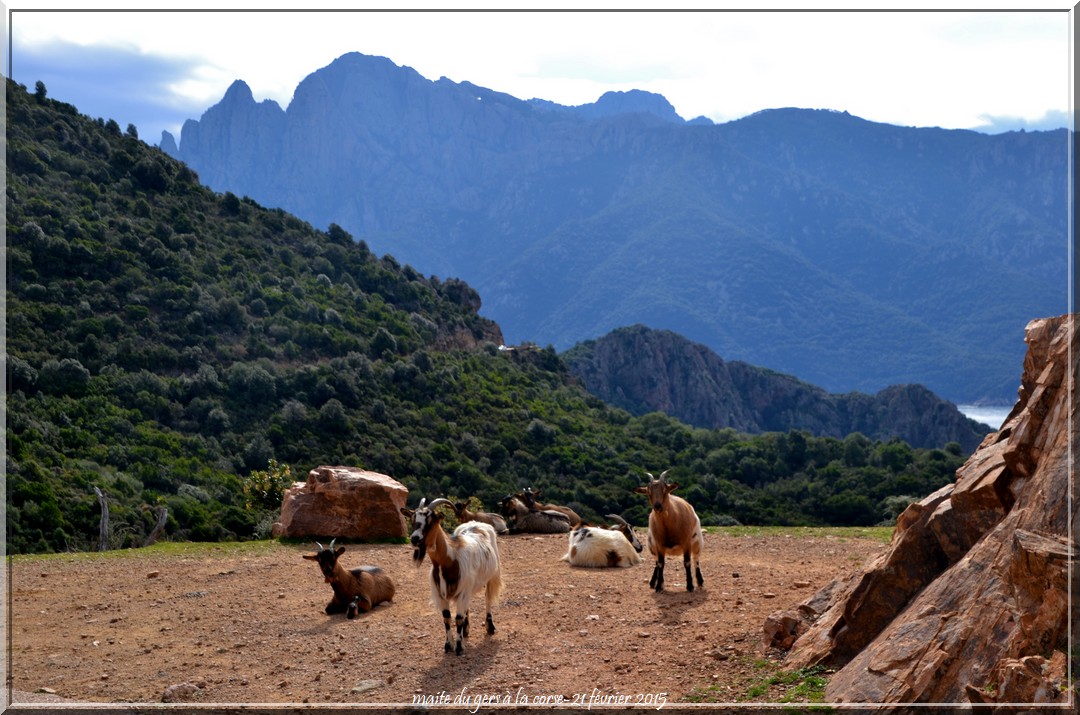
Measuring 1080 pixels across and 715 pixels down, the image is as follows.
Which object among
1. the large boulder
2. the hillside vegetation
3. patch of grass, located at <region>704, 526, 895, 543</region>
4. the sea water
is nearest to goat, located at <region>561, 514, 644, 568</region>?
patch of grass, located at <region>704, 526, 895, 543</region>

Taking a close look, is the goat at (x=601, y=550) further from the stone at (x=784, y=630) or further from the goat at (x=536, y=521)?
the stone at (x=784, y=630)

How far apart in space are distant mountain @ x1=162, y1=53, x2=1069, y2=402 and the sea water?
16.5 feet

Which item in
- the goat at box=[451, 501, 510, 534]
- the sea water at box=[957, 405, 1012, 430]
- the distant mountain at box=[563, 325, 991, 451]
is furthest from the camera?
the distant mountain at box=[563, 325, 991, 451]

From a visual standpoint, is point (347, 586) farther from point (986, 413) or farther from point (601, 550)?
point (986, 413)

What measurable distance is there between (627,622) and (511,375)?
3168cm

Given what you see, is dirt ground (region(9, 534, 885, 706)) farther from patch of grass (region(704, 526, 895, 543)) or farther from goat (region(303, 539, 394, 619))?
patch of grass (region(704, 526, 895, 543))

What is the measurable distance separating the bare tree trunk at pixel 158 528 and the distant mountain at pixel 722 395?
4992 centimetres

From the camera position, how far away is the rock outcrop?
617cm

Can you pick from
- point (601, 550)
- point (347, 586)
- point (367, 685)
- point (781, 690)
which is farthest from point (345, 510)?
point (781, 690)

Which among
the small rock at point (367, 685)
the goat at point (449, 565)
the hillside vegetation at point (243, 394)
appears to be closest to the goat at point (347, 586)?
the goat at point (449, 565)

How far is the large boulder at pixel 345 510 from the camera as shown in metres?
18.6

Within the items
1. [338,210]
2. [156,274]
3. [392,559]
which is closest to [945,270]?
[338,210]

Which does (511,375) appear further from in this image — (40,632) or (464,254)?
(464,254)

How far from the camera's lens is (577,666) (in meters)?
8.80
